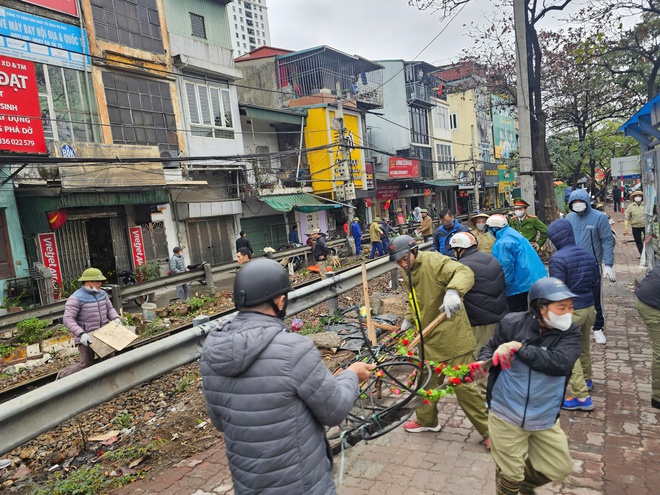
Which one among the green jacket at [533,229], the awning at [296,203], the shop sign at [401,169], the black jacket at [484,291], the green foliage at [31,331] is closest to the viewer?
the black jacket at [484,291]

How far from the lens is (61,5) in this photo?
46.4ft

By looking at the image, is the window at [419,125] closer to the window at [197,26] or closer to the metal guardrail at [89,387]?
the window at [197,26]

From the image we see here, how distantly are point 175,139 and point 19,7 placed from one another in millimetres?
6239

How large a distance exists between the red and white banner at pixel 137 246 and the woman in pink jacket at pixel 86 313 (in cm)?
1078

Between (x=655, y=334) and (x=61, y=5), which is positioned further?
(x=61, y=5)

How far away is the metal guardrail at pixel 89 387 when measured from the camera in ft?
9.42

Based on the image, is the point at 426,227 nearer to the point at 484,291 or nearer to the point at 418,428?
the point at 484,291

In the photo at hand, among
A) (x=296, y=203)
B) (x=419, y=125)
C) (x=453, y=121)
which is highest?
(x=453, y=121)

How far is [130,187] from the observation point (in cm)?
1462

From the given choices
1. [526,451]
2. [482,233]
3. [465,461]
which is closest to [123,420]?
[465,461]

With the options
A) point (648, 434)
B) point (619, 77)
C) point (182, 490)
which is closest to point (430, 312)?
point (648, 434)

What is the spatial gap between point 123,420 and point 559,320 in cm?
458

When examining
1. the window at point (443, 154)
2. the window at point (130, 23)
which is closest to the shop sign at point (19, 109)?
the window at point (130, 23)

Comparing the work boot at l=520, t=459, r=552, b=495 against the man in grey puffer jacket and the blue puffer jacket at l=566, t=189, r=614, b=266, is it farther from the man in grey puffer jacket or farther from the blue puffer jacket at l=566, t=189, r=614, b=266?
the blue puffer jacket at l=566, t=189, r=614, b=266
